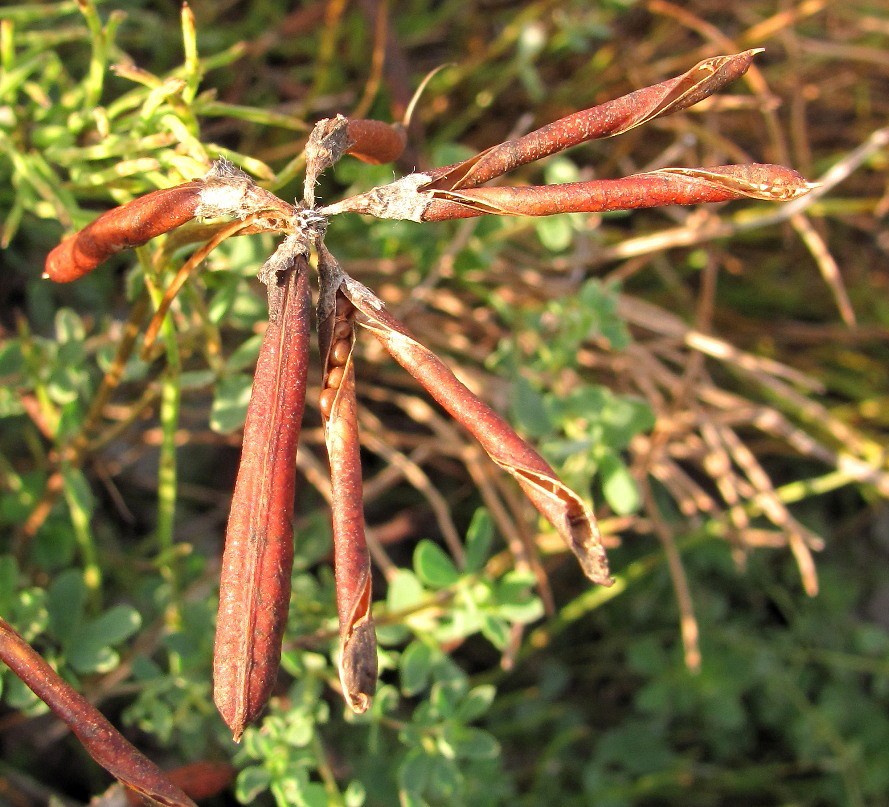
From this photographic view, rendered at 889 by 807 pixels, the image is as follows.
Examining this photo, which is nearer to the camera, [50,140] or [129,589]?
[50,140]

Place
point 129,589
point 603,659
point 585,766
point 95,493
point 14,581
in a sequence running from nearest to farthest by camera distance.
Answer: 1. point 14,581
2. point 129,589
3. point 95,493
4. point 585,766
5. point 603,659

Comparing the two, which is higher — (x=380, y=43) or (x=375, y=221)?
(x=380, y=43)

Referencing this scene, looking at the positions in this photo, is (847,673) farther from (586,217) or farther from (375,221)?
(375,221)

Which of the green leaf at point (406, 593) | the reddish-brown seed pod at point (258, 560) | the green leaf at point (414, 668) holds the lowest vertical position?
the green leaf at point (414, 668)

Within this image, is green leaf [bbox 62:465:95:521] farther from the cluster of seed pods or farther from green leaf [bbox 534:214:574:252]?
green leaf [bbox 534:214:574:252]

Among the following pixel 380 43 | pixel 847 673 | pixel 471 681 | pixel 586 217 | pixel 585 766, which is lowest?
pixel 847 673

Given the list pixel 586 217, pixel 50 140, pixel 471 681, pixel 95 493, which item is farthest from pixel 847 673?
pixel 50 140

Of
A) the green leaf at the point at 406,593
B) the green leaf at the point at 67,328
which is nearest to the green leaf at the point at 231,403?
the green leaf at the point at 67,328

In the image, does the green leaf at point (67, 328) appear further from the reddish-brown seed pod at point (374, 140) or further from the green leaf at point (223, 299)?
the reddish-brown seed pod at point (374, 140)

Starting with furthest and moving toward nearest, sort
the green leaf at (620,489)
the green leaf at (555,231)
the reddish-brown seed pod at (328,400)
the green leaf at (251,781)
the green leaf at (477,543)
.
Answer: the green leaf at (555,231)
the green leaf at (620,489)
the green leaf at (477,543)
the green leaf at (251,781)
the reddish-brown seed pod at (328,400)
